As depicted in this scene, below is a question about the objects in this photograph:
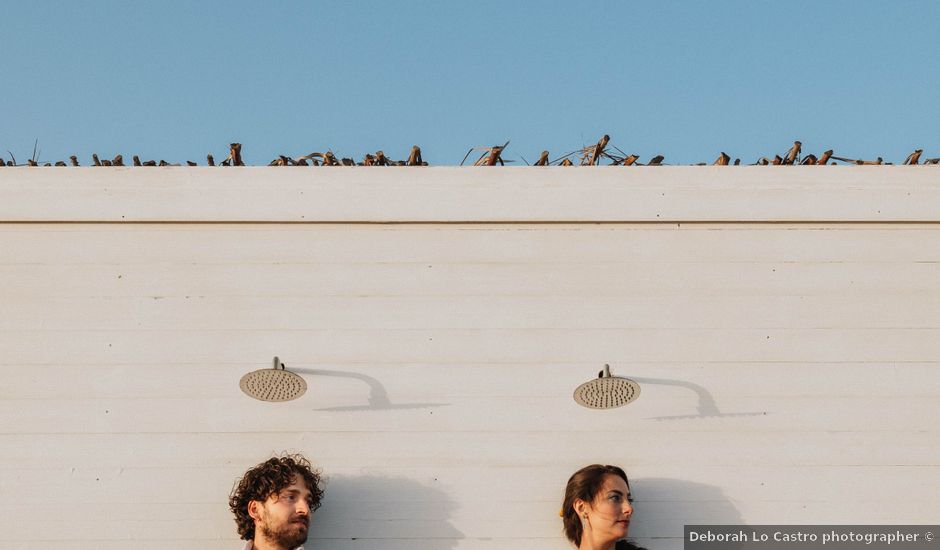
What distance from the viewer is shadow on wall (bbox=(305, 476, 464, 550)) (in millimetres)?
3281

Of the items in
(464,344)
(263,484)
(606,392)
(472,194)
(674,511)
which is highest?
(472,194)

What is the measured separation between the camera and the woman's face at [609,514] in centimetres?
309

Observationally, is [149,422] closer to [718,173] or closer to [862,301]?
[718,173]

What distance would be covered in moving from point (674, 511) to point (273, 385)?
166 cm

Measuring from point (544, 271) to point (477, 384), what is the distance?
57cm

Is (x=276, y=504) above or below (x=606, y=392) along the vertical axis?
below

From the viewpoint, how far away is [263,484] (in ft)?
10.2

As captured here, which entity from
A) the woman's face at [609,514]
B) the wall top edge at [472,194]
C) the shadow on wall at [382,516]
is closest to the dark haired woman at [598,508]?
the woman's face at [609,514]

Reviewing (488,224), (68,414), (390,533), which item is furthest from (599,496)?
(68,414)

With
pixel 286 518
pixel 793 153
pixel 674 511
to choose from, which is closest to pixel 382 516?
pixel 286 518

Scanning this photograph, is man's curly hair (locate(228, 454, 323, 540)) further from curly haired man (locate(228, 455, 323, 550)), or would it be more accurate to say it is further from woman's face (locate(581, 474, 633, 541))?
woman's face (locate(581, 474, 633, 541))

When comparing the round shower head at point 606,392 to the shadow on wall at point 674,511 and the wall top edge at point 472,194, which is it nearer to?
the shadow on wall at point 674,511

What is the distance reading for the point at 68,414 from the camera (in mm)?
3412

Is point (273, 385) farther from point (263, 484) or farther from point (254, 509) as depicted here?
point (254, 509)
